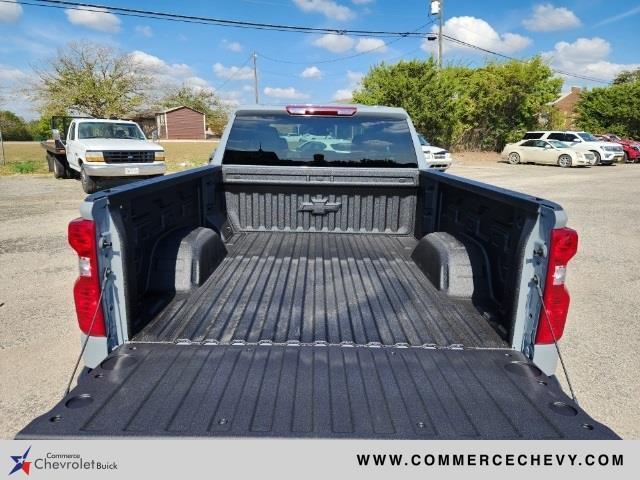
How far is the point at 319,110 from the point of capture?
4.37 m

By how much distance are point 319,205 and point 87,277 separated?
2752 mm

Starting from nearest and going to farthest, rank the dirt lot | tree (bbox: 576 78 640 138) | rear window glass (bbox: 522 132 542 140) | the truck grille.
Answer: the dirt lot → the truck grille → rear window glass (bbox: 522 132 542 140) → tree (bbox: 576 78 640 138)

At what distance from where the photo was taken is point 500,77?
29984 millimetres

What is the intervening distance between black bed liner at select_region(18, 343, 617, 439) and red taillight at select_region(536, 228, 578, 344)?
0.20 m

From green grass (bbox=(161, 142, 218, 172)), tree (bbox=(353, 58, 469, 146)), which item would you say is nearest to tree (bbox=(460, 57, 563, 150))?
tree (bbox=(353, 58, 469, 146))

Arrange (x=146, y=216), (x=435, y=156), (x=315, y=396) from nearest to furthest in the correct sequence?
(x=315, y=396)
(x=146, y=216)
(x=435, y=156)

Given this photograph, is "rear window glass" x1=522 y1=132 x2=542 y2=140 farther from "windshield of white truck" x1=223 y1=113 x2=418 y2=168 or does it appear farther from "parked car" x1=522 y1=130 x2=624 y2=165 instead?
"windshield of white truck" x1=223 y1=113 x2=418 y2=168

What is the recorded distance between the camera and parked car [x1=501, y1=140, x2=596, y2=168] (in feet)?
75.8

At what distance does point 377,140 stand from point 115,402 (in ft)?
11.8

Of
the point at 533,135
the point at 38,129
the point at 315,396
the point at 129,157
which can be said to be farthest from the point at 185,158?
the point at 38,129

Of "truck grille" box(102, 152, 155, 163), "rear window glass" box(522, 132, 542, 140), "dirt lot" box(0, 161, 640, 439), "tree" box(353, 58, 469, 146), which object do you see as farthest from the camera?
"tree" box(353, 58, 469, 146)

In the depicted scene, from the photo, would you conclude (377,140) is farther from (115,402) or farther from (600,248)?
→ (600,248)
